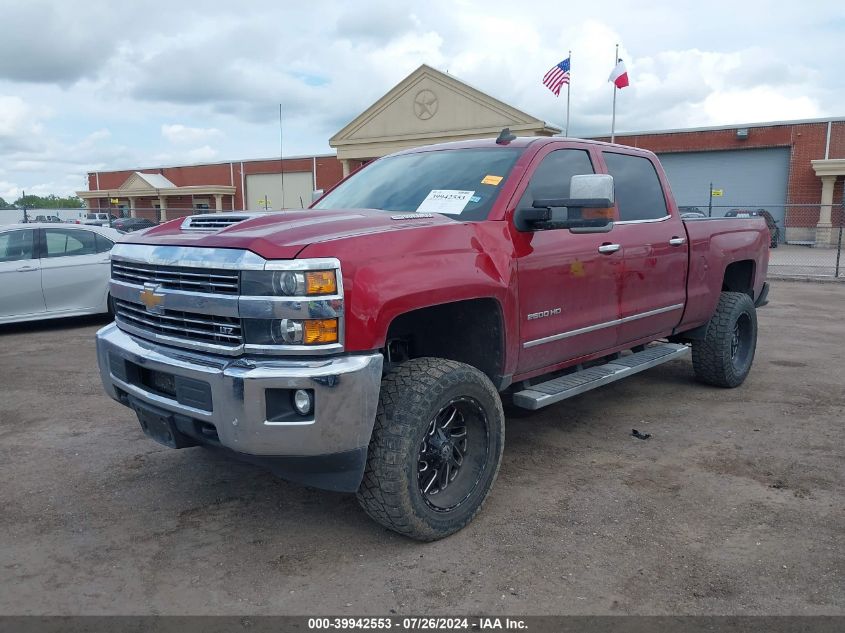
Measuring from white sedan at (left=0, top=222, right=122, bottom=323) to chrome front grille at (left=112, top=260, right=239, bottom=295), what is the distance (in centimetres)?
642

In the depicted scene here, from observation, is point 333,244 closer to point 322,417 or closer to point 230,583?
point 322,417

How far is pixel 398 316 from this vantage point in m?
3.48

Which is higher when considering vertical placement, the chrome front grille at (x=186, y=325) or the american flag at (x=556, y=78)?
the american flag at (x=556, y=78)

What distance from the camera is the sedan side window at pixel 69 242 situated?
9.52 m

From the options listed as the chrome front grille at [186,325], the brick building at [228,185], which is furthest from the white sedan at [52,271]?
the brick building at [228,185]

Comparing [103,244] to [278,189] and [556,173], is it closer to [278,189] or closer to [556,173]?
[556,173]

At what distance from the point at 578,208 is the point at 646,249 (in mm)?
1349

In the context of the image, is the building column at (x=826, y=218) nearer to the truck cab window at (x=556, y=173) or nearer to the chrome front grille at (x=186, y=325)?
the truck cab window at (x=556, y=173)

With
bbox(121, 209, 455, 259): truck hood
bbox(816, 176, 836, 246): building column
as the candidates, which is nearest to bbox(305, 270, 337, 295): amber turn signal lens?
bbox(121, 209, 455, 259): truck hood

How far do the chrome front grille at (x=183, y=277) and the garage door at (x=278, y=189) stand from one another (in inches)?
1670

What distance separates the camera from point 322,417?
2996 millimetres

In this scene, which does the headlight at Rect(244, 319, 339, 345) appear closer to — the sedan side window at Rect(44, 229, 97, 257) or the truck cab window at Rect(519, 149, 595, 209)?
the truck cab window at Rect(519, 149, 595, 209)

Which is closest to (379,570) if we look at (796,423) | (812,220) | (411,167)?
(411,167)

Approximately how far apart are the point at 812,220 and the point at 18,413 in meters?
32.4
